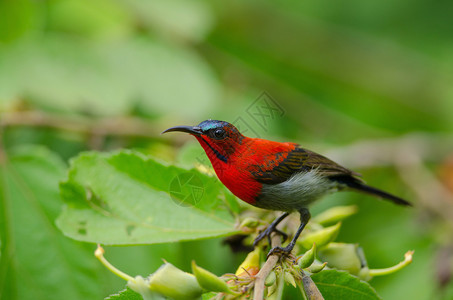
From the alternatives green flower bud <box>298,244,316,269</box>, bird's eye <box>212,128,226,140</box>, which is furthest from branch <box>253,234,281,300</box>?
bird's eye <box>212,128,226,140</box>

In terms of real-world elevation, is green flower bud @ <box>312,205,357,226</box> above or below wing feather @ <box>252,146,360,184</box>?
below

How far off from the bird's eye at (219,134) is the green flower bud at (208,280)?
2.18 ft

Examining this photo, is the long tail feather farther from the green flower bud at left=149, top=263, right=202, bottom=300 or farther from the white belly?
the green flower bud at left=149, top=263, right=202, bottom=300

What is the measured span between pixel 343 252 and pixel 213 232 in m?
0.61

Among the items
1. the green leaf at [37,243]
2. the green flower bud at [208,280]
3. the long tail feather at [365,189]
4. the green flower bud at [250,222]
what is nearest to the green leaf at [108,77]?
the green leaf at [37,243]

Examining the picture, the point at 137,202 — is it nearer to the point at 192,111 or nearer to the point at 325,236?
the point at 325,236

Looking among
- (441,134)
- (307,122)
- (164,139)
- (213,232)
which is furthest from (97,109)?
(441,134)

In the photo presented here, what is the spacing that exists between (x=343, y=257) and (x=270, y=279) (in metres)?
0.48

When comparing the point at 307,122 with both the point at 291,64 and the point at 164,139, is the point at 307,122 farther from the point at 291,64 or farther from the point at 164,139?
the point at 164,139

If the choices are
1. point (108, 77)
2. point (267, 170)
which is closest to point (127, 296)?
→ point (267, 170)

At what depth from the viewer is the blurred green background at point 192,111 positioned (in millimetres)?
3107

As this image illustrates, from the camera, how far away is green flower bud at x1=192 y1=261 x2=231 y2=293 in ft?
5.47

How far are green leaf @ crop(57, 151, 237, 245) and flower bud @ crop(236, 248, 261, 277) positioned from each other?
8.4 inches

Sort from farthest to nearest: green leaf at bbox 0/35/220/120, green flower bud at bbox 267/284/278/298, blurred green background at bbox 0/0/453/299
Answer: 1. green leaf at bbox 0/35/220/120
2. blurred green background at bbox 0/0/453/299
3. green flower bud at bbox 267/284/278/298
